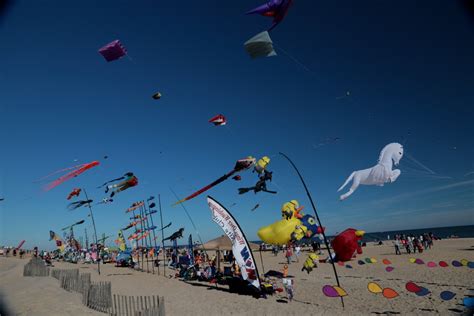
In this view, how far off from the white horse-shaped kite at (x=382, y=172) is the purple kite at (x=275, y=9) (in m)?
4.79

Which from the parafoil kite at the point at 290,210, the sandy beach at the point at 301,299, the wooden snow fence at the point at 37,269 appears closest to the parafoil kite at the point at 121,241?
the wooden snow fence at the point at 37,269

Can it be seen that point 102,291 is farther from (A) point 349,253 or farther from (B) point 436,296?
(B) point 436,296

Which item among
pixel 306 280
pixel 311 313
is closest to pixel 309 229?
pixel 306 280

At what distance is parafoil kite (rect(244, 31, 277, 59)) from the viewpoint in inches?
309

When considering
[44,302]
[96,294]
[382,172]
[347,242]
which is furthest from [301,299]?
[44,302]

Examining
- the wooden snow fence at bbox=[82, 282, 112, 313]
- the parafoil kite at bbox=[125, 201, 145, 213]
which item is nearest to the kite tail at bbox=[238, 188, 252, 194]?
the wooden snow fence at bbox=[82, 282, 112, 313]

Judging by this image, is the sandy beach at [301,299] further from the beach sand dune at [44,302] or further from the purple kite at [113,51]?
the purple kite at [113,51]

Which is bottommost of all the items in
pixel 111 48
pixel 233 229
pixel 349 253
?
pixel 349 253

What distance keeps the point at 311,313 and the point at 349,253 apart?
4677mm

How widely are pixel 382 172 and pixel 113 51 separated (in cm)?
941

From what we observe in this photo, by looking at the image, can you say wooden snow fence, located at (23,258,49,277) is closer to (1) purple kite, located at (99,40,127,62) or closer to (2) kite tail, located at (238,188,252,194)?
(2) kite tail, located at (238,188,252,194)

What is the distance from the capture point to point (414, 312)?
10.8 m

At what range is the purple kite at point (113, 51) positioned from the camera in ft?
32.2

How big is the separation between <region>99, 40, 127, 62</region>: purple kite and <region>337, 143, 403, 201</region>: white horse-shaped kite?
8449mm
